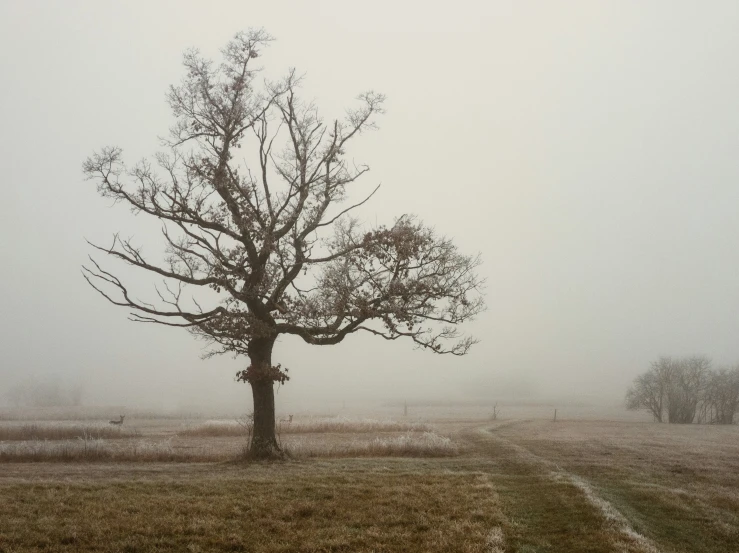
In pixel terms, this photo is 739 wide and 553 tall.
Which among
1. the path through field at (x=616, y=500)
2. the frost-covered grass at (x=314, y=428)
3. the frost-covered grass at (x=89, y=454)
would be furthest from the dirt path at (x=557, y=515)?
the frost-covered grass at (x=314, y=428)

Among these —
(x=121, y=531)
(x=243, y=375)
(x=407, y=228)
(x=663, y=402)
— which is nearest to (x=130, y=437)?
(x=243, y=375)

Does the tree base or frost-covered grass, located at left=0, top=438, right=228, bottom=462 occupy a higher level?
the tree base

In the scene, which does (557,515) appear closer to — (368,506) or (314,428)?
(368,506)

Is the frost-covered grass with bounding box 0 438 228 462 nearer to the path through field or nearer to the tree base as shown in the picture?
the tree base

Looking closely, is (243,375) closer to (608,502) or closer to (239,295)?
(239,295)

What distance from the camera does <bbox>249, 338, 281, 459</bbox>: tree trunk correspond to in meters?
24.3

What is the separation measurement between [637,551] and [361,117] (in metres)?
21.4

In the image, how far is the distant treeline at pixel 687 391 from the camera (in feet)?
260

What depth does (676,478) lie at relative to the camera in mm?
21375

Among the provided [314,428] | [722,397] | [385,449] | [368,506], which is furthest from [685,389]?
[368,506]

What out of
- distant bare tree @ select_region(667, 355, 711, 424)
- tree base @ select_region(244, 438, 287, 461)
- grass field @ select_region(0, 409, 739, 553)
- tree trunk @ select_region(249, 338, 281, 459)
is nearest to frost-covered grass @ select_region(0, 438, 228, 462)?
grass field @ select_region(0, 409, 739, 553)

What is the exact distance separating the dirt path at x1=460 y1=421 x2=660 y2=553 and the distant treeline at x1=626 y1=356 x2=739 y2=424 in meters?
67.8

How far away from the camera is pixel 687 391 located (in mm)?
79938

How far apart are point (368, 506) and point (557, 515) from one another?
16.1 feet
